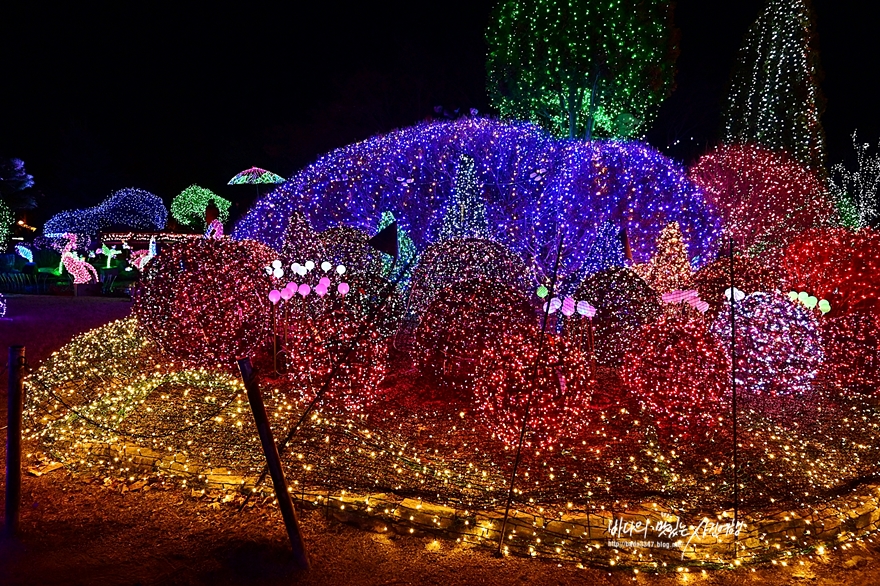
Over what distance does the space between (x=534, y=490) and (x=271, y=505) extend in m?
1.79

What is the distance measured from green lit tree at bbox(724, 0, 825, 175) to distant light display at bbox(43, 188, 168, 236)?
22.1m

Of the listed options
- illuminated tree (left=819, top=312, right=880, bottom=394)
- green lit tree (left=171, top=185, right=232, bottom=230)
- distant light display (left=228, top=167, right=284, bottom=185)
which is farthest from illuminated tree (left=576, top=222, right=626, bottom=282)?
green lit tree (left=171, top=185, right=232, bottom=230)

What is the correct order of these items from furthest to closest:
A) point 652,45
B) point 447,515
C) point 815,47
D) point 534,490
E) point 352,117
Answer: point 352,117, point 815,47, point 652,45, point 534,490, point 447,515

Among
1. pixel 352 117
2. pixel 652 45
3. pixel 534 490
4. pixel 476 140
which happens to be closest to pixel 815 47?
pixel 652 45

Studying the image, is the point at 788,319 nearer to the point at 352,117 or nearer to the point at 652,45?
the point at 652,45

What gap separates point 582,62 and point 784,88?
7932 millimetres

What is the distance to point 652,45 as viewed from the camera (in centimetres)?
1236

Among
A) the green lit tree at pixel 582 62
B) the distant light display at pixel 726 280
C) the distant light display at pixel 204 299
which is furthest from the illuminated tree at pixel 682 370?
the green lit tree at pixel 582 62

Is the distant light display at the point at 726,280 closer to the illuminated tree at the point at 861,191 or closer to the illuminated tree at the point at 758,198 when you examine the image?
the illuminated tree at the point at 758,198

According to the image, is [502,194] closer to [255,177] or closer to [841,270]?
[841,270]

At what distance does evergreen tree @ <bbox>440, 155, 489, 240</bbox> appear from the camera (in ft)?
31.1

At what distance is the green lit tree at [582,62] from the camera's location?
39.2 ft

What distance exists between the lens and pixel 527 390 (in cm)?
429

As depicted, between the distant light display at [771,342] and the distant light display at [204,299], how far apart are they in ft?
15.3
